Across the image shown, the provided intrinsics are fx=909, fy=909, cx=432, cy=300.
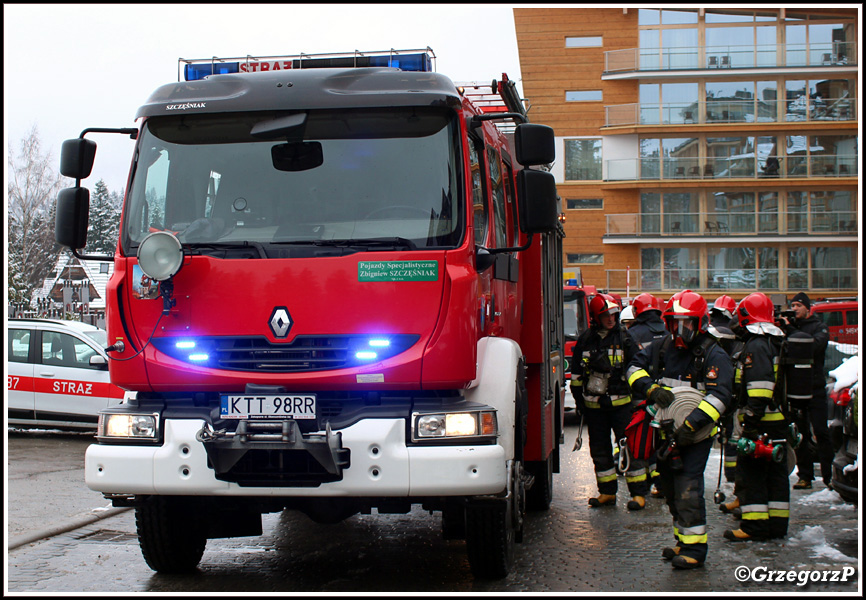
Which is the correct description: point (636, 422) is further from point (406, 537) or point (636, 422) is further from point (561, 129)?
point (561, 129)

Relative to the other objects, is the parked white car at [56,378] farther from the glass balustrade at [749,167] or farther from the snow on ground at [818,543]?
the glass balustrade at [749,167]

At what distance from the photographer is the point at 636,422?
8.17m

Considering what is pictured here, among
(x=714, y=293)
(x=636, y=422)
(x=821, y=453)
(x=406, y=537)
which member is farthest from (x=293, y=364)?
(x=714, y=293)

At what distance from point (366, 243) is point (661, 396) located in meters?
2.71

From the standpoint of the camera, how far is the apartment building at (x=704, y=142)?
141 feet

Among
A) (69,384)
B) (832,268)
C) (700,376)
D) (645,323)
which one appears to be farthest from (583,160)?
(700,376)

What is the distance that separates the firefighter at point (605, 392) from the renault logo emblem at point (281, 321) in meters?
4.47

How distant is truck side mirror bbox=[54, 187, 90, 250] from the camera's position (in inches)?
223

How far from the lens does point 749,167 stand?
4328 centimetres

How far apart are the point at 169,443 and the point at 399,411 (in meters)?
1.30

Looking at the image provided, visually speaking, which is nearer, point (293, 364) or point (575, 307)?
point (293, 364)

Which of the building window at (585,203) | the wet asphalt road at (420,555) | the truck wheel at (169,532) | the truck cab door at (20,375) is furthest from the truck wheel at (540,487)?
the building window at (585,203)

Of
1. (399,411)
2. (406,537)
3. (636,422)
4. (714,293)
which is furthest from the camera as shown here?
(714,293)

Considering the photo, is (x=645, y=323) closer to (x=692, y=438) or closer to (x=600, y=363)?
(x=600, y=363)
